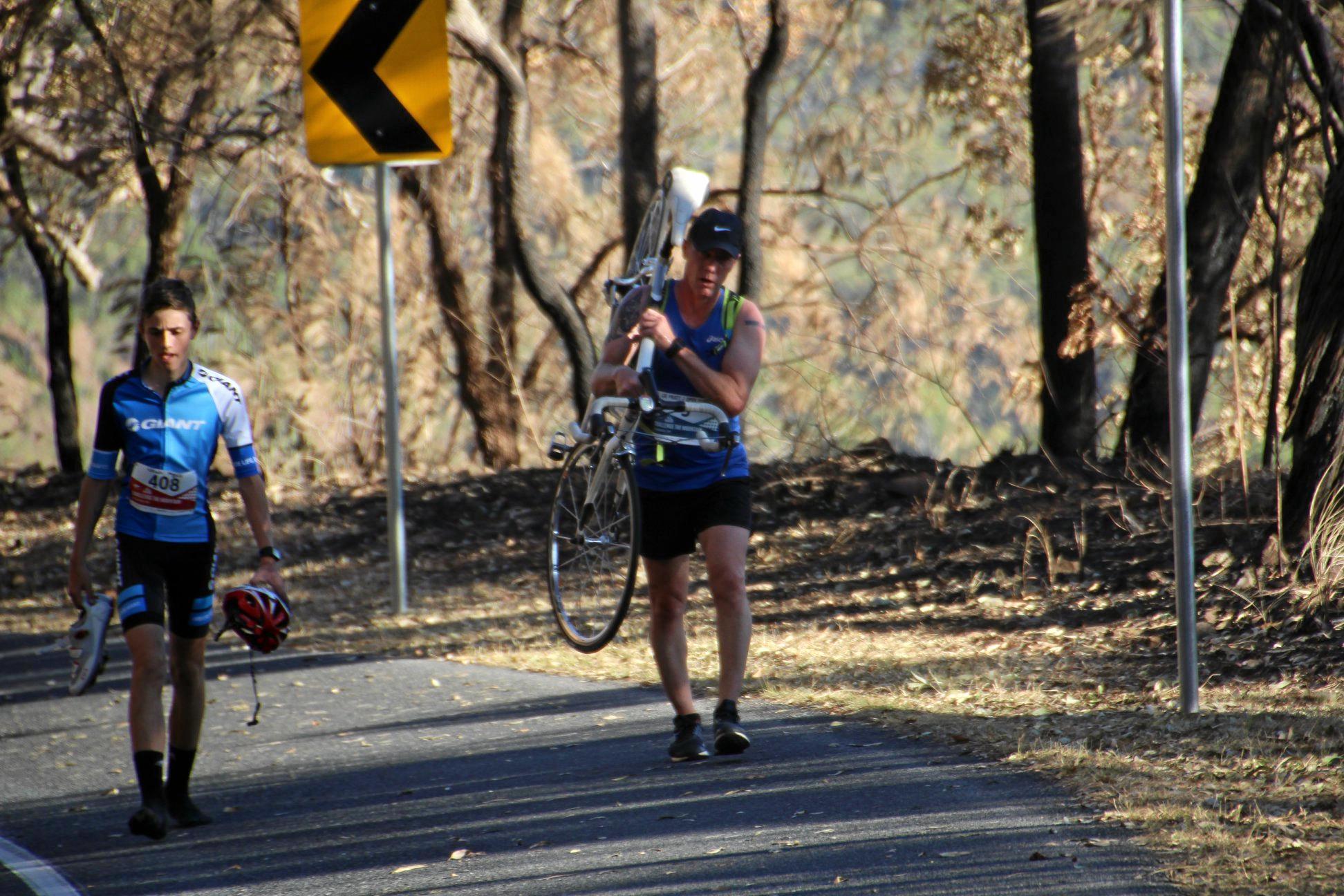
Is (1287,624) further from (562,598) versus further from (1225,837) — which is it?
(562,598)

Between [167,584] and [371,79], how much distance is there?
4.53m

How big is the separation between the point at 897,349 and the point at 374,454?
23.8 ft

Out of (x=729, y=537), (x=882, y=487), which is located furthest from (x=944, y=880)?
(x=882, y=487)

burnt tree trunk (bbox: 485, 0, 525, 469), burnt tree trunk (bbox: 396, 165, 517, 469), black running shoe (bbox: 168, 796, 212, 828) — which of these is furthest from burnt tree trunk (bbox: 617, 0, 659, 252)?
black running shoe (bbox: 168, 796, 212, 828)

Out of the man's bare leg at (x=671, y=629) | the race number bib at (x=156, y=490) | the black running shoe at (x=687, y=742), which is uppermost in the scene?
the race number bib at (x=156, y=490)

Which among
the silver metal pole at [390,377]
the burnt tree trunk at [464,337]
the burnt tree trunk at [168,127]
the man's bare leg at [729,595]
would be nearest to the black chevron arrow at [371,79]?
the silver metal pole at [390,377]

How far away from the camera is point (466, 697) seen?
24.4ft

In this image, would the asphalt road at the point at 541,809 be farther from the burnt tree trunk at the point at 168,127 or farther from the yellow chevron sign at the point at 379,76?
the burnt tree trunk at the point at 168,127

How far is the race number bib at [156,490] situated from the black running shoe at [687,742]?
2015mm

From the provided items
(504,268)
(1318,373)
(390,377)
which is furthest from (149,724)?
(504,268)

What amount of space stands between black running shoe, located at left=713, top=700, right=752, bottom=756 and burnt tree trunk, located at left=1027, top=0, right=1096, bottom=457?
6.46m

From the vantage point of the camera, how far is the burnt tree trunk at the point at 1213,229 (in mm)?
10531

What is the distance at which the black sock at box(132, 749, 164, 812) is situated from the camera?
5367mm

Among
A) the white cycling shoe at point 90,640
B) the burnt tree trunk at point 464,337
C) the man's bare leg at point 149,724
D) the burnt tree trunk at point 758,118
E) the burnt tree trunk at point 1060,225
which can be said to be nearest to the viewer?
the man's bare leg at point 149,724
